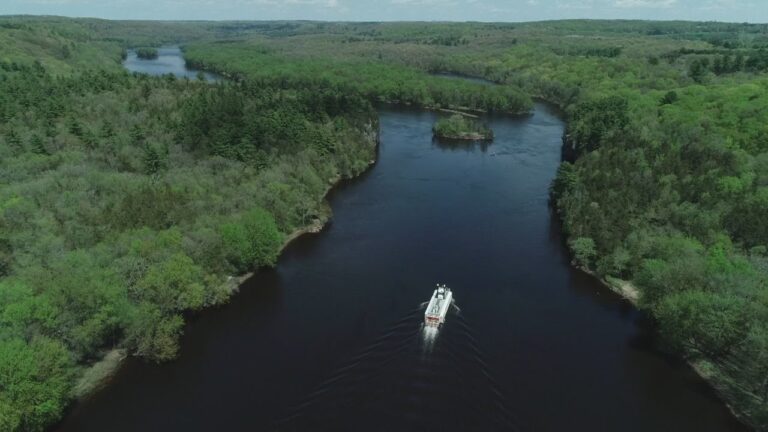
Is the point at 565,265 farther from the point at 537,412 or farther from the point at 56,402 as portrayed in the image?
the point at 56,402

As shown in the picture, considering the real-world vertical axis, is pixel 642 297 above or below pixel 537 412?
above

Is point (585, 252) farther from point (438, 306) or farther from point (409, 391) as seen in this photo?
point (409, 391)

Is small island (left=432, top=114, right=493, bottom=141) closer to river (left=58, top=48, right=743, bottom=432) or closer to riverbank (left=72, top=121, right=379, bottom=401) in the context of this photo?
riverbank (left=72, top=121, right=379, bottom=401)

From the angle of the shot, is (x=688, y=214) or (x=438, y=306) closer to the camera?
(x=438, y=306)

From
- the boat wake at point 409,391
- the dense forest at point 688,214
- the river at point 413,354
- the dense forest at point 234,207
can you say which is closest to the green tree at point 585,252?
the dense forest at point 688,214

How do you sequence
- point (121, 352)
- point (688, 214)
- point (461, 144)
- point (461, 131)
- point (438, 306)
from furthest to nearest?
point (461, 131) → point (461, 144) → point (688, 214) → point (438, 306) → point (121, 352)

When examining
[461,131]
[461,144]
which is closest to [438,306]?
[461,144]

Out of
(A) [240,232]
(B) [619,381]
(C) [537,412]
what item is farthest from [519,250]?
(A) [240,232]
